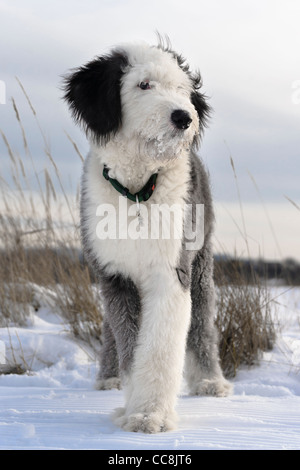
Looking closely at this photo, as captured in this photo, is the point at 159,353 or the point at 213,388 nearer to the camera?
the point at 159,353

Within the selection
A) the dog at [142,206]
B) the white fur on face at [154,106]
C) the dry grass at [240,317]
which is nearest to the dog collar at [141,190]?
the dog at [142,206]

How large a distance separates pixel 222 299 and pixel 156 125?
2097 mm

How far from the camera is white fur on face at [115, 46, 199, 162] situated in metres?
2.83

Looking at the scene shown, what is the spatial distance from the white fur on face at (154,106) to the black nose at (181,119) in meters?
0.02

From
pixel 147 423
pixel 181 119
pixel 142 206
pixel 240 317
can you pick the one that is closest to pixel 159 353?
pixel 147 423

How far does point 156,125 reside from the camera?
283cm

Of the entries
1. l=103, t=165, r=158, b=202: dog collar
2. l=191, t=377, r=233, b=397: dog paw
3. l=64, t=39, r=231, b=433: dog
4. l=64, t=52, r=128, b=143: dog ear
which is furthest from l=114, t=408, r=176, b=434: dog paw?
l=64, t=52, r=128, b=143: dog ear

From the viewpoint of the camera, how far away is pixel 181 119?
2.80 m

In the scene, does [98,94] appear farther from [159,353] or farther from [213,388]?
[213,388]

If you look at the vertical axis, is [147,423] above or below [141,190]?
below

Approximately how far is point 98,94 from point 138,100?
279 mm

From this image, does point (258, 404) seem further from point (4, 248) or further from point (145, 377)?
point (4, 248)

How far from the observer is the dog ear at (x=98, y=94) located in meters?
3.02
